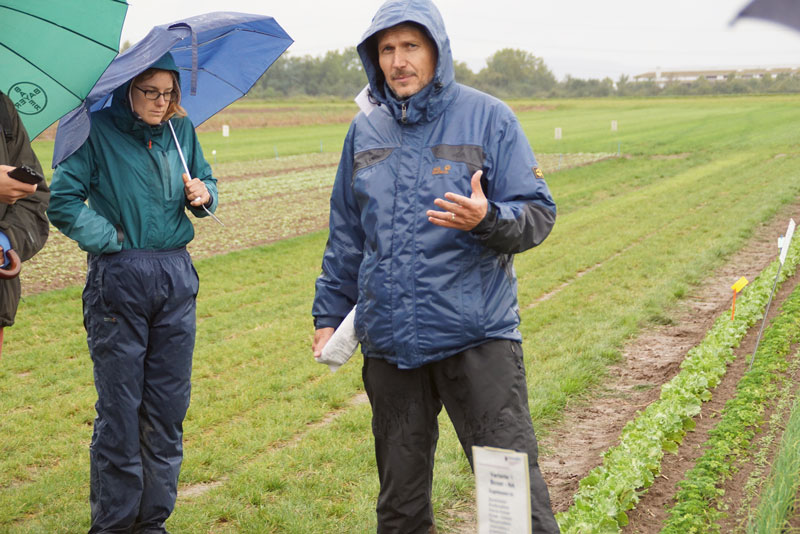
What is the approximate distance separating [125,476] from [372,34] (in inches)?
91.7

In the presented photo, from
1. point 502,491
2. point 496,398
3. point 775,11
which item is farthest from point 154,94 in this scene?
point 775,11

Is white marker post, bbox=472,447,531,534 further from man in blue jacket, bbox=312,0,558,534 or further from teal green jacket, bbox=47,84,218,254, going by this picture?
teal green jacket, bbox=47,84,218,254

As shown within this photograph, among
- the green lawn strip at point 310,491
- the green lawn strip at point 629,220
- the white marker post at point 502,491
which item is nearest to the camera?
the white marker post at point 502,491

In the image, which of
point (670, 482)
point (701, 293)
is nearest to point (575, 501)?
point (670, 482)

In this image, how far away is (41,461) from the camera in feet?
17.1

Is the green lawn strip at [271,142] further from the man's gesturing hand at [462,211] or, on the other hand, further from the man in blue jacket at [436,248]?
the man's gesturing hand at [462,211]

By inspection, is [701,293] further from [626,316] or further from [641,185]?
[641,185]

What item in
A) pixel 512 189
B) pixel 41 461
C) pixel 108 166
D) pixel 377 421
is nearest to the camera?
pixel 512 189

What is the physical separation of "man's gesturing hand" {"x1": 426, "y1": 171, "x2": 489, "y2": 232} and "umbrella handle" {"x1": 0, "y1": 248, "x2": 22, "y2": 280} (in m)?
1.66

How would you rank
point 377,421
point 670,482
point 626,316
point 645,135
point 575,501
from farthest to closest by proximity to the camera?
1. point 645,135
2. point 626,316
3. point 670,482
4. point 575,501
5. point 377,421

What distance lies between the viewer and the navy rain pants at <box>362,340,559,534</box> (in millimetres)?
2961

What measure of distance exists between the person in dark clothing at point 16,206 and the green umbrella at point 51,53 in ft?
0.82

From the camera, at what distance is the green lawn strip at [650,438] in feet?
13.5

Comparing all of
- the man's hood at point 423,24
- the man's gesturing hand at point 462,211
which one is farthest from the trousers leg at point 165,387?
the man's gesturing hand at point 462,211
